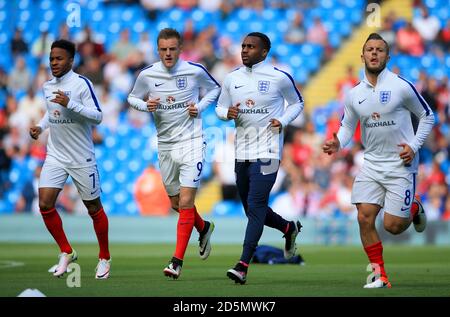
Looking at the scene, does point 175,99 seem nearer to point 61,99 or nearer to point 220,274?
point 61,99

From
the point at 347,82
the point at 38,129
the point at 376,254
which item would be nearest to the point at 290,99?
the point at 376,254

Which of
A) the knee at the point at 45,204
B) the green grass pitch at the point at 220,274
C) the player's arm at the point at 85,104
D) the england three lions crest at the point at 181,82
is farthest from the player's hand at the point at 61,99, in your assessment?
the green grass pitch at the point at 220,274

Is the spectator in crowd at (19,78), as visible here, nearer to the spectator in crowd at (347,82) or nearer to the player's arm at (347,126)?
the spectator in crowd at (347,82)

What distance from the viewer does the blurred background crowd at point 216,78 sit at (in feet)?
77.6

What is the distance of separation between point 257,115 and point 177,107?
102cm

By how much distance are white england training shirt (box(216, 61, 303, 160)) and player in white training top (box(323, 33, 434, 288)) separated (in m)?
1.05

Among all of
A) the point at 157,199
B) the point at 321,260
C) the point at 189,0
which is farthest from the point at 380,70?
the point at 189,0

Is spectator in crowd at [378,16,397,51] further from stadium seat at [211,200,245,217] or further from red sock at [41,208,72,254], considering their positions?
red sock at [41,208,72,254]

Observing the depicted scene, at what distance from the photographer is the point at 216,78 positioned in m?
25.2

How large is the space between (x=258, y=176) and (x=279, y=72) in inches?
48.4

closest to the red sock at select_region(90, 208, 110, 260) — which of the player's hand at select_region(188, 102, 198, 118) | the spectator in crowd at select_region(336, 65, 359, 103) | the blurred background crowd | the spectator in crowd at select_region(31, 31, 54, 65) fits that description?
the player's hand at select_region(188, 102, 198, 118)

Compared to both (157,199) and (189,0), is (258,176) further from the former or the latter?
(189,0)

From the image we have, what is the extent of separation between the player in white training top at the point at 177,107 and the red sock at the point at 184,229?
0.03 m

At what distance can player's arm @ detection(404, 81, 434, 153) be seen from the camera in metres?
10.8
